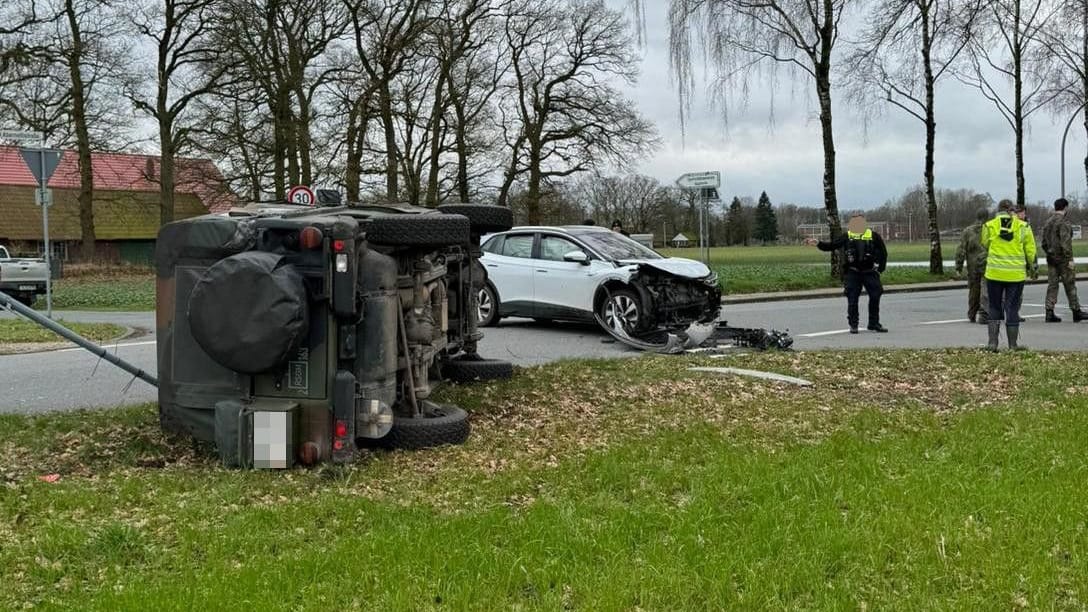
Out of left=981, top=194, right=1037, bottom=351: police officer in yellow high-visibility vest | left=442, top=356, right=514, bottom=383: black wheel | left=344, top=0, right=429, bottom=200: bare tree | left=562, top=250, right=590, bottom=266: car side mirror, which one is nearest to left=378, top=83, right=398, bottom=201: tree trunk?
left=344, top=0, right=429, bottom=200: bare tree

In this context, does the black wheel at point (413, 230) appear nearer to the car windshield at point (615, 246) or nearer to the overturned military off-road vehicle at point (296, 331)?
the overturned military off-road vehicle at point (296, 331)

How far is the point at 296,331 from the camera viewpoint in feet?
15.4

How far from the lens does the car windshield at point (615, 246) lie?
42.1 ft

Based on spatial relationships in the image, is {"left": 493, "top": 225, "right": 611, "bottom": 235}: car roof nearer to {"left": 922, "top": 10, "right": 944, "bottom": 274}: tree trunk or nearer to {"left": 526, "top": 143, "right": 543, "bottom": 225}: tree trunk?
{"left": 922, "top": 10, "right": 944, "bottom": 274}: tree trunk

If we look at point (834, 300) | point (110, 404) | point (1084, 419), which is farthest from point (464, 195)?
point (1084, 419)

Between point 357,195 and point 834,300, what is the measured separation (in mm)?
18316

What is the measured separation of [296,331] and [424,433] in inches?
44.0

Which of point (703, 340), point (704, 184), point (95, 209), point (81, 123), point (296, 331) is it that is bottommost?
point (703, 340)

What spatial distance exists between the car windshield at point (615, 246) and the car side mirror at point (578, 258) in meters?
0.24

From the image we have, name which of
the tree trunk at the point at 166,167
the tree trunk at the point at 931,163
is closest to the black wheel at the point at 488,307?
the tree trunk at the point at 931,163

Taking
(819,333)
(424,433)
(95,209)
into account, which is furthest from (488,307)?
(95,209)

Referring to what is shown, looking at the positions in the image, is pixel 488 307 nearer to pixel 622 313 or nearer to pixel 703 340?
pixel 622 313

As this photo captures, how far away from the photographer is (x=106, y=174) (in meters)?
49.5

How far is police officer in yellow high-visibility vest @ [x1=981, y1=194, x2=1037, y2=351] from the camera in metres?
10.4
